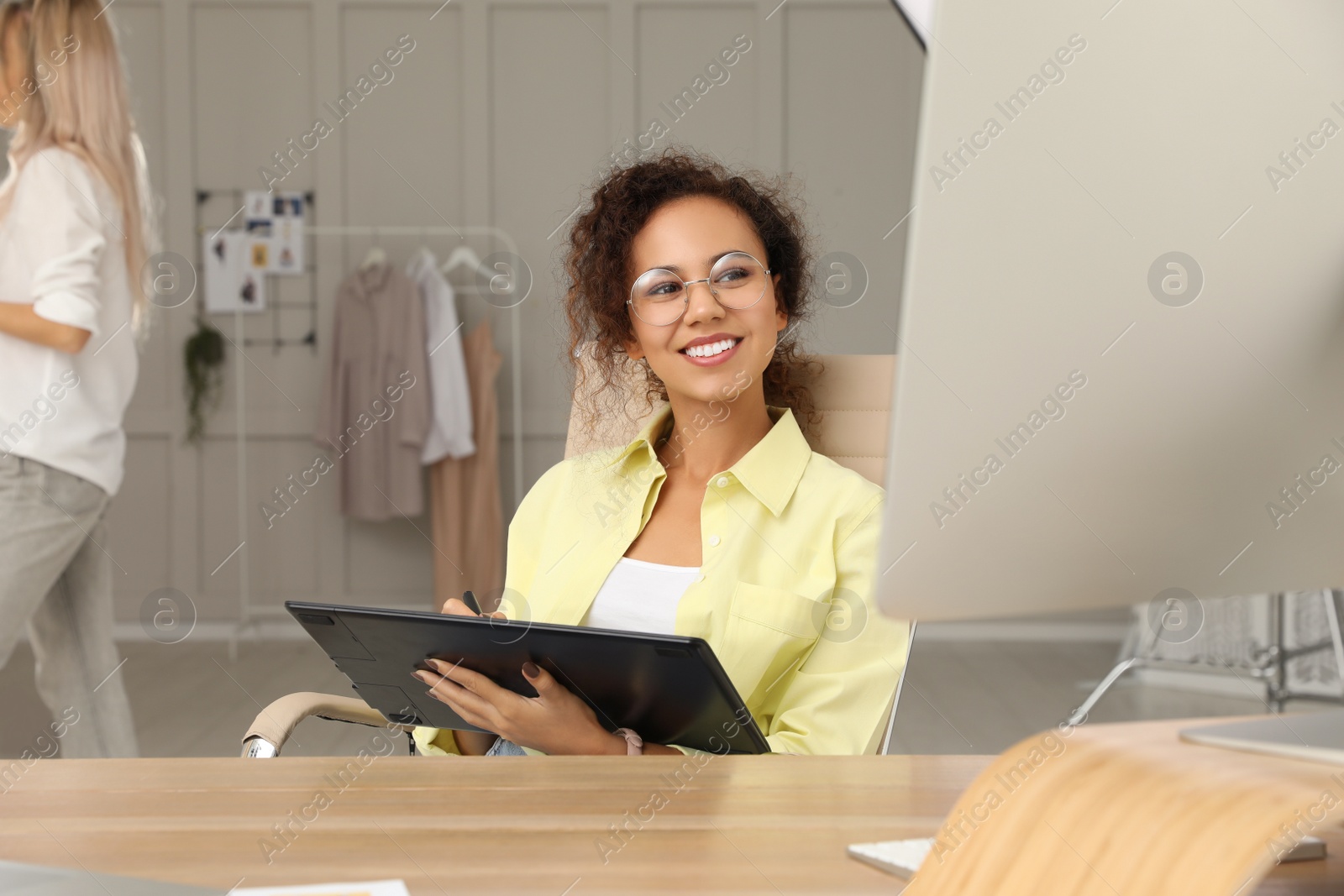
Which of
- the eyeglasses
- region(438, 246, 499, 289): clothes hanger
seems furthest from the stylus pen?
region(438, 246, 499, 289): clothes hanger

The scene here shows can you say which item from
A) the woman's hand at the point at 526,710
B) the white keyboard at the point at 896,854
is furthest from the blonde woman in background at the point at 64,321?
the white keyboard at the point at 896,854

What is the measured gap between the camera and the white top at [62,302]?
6.52 feet

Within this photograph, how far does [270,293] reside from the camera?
15.1 feet

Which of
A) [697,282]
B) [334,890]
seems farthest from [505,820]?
[697,282]

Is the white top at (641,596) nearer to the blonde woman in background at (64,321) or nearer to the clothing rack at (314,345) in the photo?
the blonde woman in background at (64,321)

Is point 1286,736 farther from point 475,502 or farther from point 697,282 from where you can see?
point 475,502

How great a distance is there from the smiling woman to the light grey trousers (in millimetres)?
1051

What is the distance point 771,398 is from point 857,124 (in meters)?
3.45

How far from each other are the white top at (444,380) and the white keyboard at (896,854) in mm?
3790

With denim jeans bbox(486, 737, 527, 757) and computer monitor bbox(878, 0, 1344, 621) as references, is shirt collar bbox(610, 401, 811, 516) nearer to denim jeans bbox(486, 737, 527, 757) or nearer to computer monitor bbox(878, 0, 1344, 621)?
denim jeans bbox(486, 737, 527, 757)

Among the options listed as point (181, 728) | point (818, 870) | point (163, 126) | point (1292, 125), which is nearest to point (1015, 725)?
point (181, 728)

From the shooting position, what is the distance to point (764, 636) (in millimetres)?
1136

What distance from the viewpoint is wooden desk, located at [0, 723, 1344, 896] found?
1.74 ft

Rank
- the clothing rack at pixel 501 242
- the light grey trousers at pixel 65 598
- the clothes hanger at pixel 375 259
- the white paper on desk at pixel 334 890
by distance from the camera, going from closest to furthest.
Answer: the white paper on desk at pixel 334 890 → the light grey trousers at pixel 65 598 → the clothes hanger at pixel 375 259 → the clothing rack at pixel 501 242
